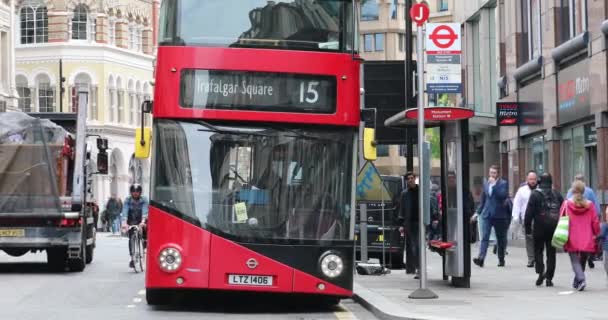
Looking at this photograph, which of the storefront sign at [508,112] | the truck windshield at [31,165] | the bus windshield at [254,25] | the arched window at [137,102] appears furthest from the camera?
the arched window at [137,102]

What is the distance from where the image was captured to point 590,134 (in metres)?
31.1

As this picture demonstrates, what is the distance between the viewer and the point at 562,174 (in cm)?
3416

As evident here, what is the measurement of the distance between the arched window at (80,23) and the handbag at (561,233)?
74.5 m

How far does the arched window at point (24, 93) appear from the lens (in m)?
90.8

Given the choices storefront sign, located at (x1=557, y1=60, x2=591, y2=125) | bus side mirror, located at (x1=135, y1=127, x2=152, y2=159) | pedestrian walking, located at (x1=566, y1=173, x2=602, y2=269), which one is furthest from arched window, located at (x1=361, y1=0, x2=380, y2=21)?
bus side mirror, located at (x1=135, y1=127, x2=152, y2=159)

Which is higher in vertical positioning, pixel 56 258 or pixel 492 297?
pixel 56 258

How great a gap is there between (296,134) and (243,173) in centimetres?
79

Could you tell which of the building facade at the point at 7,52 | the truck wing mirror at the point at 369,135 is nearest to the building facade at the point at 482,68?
the truck wing mirror at the point at 369,135

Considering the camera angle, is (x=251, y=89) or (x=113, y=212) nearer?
(x=251, y=89)

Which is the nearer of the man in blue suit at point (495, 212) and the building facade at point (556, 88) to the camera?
the man in blue suit at point (495, 212)

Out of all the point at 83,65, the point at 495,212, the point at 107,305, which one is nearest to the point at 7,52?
the point at 83,65

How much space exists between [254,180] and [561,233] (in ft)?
18.1

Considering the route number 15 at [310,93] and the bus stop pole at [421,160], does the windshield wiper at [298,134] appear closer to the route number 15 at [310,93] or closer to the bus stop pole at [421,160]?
the route number 15 at [310,93]

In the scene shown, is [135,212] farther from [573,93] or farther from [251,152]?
[251,152]
